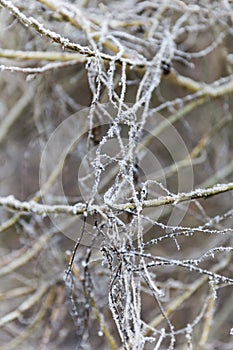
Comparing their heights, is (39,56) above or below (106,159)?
above

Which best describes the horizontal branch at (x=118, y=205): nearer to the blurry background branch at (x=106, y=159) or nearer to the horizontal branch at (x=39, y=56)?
the blurry background branch at (x=106, y=159)

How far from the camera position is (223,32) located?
168 centimetres

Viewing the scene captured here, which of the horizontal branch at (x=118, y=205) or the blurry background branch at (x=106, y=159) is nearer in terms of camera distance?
the horizontal branch at (x=118, y=205)

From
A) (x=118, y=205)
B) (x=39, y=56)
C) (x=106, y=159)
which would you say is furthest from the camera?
(x=106, y=159)

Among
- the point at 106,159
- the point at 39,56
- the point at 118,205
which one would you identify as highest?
the point at 39,56

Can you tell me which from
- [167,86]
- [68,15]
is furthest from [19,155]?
[68,15]

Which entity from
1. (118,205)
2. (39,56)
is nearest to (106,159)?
(39,56)

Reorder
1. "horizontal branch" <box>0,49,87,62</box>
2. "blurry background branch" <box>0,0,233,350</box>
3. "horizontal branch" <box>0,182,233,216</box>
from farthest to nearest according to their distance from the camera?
"horizontal branch" <box>0,49,87,62</box>
"blurry background branch" <box>0,0,233,350</box>
"horizontal branch" <box>0,182,233,216</box>

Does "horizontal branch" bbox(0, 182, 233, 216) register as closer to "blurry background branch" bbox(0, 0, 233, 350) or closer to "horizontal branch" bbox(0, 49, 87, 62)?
"blurry background branch" bbox(0, 0, 233, 350)

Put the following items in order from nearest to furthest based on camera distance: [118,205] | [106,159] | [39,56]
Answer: [118,205], [39,56], [106,159]

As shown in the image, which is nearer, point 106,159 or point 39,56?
point 39,56

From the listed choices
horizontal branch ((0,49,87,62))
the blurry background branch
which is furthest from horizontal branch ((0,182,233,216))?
horizontal branch ((0,49,87,62))

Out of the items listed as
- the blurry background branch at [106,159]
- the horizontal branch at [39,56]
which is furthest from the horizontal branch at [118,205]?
the horizontal branch at [39,56]

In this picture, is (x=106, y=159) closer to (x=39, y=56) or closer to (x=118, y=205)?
(x=39, y=56)
